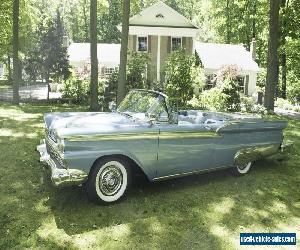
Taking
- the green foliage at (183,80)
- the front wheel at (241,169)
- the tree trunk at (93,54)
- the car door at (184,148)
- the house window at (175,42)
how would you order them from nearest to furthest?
the car door at (184,148) → the front wheel at (241,169) → the tree trunk at (93,54) → the green foliage at (183,80) → the house window at (175,42)

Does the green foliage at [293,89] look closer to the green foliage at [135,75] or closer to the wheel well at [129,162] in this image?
the green foliage at [135,75]

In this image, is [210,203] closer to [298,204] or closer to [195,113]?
[298,204]

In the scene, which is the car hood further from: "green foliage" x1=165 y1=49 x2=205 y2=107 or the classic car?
"green foliage" x1=165 y1=49 x2=205 y2=107

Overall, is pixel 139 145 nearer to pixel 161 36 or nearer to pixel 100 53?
pixel 161 36

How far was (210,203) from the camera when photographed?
6.31 meters

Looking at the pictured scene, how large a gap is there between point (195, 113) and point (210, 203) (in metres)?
2.73

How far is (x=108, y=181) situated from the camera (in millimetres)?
5812

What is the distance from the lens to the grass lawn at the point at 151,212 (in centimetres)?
495

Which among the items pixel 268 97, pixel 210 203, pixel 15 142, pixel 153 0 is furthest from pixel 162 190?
pixel 153 0

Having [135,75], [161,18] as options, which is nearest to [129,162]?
[135,75]

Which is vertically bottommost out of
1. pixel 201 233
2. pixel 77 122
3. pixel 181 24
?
pixel 201 233

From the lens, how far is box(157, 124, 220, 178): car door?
629cm

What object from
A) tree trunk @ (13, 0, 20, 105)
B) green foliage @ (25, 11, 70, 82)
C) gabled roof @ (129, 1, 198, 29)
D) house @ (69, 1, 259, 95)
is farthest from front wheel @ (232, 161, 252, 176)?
gabled roof @ (129, 1, 198, 29)

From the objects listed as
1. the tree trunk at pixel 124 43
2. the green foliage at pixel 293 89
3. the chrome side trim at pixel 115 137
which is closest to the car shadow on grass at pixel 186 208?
the chrome side trim at pixel 115 137
